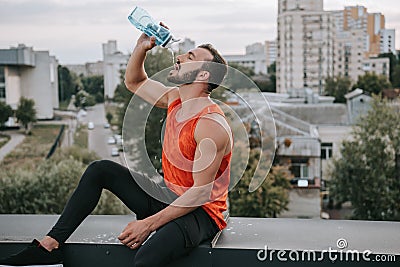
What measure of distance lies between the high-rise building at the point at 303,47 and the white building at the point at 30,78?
378 centimetres

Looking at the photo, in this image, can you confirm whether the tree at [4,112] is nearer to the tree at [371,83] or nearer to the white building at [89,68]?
the white building at [89,68]

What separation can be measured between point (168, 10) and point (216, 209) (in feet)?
25.2

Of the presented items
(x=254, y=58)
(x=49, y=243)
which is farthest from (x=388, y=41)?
(x=49, y=243)

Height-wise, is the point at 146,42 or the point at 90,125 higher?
the point at 146,42

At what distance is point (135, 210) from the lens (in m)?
1.59

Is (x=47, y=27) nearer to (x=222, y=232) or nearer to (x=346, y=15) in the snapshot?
(x=346, y=15)

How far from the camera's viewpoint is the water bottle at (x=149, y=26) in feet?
5.19

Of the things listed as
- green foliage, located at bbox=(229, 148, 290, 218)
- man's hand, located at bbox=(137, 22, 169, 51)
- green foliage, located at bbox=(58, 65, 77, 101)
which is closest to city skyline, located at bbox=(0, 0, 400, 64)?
green foliage, located at bbox=(58, 65, 77, 101)

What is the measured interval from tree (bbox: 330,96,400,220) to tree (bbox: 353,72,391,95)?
1026 mm

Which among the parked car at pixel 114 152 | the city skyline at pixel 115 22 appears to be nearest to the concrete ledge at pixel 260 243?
the city skyline at pixel 115 22

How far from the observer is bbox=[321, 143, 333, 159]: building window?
10.5 m

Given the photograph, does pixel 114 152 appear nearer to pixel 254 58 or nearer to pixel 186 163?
pixel 254 58

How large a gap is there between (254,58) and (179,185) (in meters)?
9.40

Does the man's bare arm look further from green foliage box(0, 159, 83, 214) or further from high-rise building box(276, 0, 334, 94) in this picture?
high-rise building box(276, 0, 334, 94)
